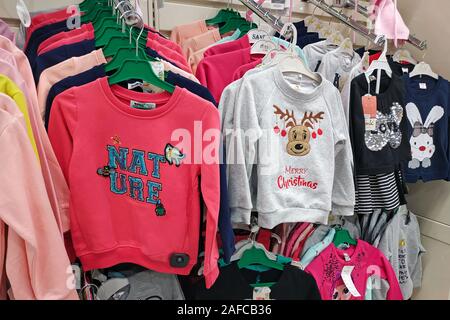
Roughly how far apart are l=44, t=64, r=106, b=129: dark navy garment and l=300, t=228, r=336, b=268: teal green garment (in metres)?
0.91

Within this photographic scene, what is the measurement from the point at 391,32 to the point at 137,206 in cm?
113

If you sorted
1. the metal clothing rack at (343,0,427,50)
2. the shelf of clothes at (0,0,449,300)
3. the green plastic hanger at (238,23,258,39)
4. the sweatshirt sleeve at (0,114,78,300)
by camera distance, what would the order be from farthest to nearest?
the metal clothing rack at (343,0,427,50) → the green plastic hanger at (238,23,258,39) → the shelf of clothes at (0,0,449,300) → the sweatshirt sleeve at (0,114,78,300)

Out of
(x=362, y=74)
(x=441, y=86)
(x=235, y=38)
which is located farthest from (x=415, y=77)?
(x=235, y=38)

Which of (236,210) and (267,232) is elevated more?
(236,210)

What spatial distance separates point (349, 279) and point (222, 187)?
2.33 feet

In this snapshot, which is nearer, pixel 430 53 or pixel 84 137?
pixel 84 137

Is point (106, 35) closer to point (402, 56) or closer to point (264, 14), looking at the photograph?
point (264, 14)

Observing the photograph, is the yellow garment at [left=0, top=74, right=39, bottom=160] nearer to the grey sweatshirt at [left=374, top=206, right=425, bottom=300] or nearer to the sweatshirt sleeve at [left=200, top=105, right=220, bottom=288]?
the sweatshirt sleeve at [left=200, top=105, right=220, bottom=288]

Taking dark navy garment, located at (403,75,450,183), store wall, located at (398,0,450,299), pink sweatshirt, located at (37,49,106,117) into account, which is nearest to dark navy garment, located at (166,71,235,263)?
pink sweatshirt, located at (37,49,106,117)

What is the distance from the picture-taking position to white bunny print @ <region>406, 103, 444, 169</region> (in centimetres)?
145

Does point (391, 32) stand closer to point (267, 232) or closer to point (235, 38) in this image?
point (235, 38)

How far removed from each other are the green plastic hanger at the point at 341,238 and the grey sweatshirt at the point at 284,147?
1.00 feet

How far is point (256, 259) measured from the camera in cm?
117
